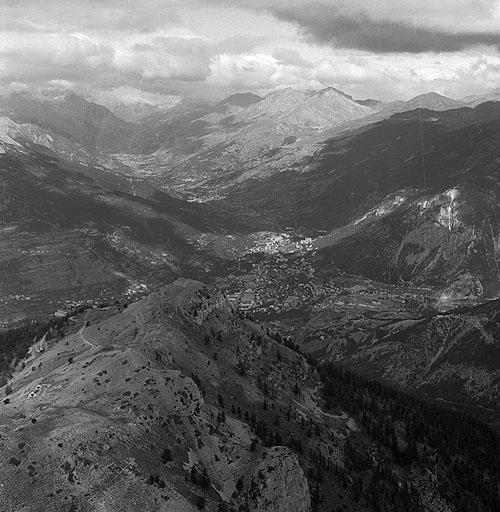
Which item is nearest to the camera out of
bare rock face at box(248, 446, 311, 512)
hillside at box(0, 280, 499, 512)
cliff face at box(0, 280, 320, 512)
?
cliff face at box(0, 280, 320, 512)

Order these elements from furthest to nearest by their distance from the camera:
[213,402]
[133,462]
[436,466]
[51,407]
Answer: [436,466] < [213,402] < [51,407] < [133,462]

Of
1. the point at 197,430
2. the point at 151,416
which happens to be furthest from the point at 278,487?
the point at 151,416

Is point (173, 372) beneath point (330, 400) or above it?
above

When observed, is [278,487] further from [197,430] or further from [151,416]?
[151,416]

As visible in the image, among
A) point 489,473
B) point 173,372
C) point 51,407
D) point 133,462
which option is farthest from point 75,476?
point 489,473

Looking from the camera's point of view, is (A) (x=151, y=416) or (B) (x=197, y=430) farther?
(B) (x=197, y=430)

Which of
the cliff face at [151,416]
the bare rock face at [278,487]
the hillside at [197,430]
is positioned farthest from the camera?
the bare rock face at [278,487]

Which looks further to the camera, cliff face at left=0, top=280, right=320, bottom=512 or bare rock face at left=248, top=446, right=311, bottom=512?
bare rock face at left=248, top=446, right=311, bottom=512

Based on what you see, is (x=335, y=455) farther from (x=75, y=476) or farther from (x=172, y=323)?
(x=75, y=476)
